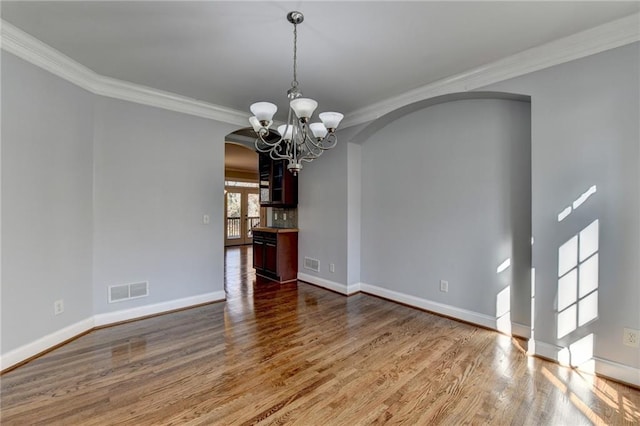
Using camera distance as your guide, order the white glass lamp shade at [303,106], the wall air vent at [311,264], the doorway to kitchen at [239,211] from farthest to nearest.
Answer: the doorway to kitchen at [239,211] < the wall air vent at [311,264] < the white glass lamp shade at [303,106]

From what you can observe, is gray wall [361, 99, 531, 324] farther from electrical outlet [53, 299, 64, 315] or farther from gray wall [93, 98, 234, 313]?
electrical outlet [53, 299, 64, 315]

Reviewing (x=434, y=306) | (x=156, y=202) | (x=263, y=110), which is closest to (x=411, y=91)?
(x=263, y=110)

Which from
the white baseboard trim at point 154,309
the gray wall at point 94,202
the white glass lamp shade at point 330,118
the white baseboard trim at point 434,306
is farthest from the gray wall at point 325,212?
the white glass lamp shade at point 330,118

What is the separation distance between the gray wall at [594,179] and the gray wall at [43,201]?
431cm

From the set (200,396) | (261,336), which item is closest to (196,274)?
(261,336)

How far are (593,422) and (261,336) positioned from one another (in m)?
2.51

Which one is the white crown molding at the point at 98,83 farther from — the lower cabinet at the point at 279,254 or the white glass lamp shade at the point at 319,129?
the white glass lamp shade at the point at 319,129

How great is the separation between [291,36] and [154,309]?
3330mm

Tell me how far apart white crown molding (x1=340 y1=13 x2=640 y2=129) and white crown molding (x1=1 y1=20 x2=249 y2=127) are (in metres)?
2.40

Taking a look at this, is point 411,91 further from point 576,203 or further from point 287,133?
point 576,203

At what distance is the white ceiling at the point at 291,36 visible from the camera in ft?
6.52

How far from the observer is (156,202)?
3455 millimetres

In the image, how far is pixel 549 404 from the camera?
1888 millimetres

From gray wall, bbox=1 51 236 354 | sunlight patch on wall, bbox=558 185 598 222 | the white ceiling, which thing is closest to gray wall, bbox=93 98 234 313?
gray wall, bbox=1 51 236 354
